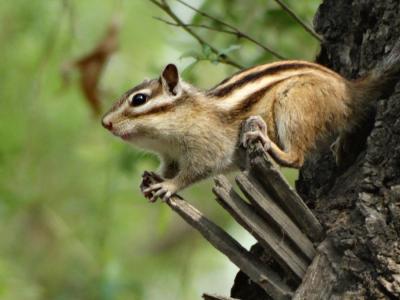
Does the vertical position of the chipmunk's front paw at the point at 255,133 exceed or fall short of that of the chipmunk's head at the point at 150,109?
it falls short

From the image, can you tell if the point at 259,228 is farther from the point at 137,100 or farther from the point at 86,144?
the point at 86,144

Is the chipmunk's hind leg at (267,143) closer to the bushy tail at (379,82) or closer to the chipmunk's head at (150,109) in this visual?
the bushy tail at (379,82)

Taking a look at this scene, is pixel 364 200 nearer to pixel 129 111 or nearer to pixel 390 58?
pixel 390 58

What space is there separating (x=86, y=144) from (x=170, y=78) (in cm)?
368

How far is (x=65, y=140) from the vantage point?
8586 millimetres

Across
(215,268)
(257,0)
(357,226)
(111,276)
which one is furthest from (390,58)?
(215,268)

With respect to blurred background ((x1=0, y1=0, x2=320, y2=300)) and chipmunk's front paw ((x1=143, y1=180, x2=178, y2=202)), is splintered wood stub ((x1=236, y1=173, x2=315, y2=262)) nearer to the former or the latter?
chipmunk's front paw ((x1=143, y1=180, x2=178, y2=202))

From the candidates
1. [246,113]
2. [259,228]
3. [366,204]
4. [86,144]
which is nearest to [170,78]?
[246,113]

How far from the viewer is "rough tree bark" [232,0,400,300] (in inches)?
149

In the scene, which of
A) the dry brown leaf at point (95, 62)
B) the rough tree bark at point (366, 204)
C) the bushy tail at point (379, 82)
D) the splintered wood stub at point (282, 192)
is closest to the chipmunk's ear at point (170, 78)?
the rough tree bark at point (366, 204)

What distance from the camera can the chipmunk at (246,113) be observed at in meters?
4.30

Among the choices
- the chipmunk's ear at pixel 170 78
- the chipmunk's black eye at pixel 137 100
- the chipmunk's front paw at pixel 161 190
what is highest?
the chipmunk's ear at pixel 170 78

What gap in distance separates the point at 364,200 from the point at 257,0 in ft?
7.79

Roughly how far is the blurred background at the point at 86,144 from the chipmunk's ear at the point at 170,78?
0.97 meters
